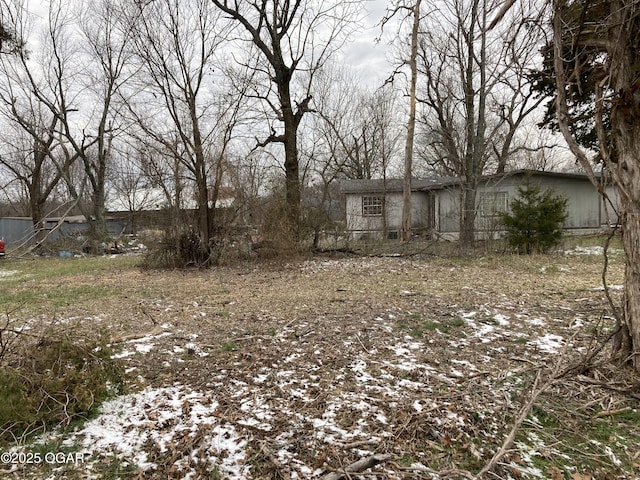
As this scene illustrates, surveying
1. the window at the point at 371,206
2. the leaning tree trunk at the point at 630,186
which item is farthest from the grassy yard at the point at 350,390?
the window at the point at 371,206

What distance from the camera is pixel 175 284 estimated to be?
28.9 ft

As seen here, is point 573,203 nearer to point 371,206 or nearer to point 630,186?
point 371,206

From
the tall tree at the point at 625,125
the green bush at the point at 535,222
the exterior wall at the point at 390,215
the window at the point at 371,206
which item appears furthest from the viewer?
the window at the point at 371,206

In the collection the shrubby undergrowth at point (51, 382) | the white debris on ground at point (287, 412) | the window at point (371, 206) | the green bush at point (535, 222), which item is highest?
the window at point (371, 206)

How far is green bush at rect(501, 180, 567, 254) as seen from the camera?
11.6m

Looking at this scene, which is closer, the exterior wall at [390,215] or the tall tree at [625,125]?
the tall tree at [625,125]

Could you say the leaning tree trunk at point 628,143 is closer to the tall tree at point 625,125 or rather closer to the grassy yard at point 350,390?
the tall tree at point 625,125

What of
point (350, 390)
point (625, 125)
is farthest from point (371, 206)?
point (350, 390)

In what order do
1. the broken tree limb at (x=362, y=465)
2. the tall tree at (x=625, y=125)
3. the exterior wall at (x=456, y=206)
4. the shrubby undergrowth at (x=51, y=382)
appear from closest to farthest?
the broken tree limb at (x=362, y=465), the shrubby undergrowth at (x=51, y=382), the tall tree at (x=625, y=125), the exterior wall at (x=456, y=206)

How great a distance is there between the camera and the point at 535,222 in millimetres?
11727

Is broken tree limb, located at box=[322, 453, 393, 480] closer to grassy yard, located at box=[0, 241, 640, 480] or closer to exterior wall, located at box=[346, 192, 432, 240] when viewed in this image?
grassy yard, located at box=[0, 241, 640, 480]

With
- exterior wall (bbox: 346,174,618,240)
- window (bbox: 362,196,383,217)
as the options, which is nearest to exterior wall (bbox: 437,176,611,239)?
exterior wall (bbox: 346,174,618,240)

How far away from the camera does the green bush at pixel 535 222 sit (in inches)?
458

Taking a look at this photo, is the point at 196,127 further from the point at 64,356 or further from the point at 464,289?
the point at 64,356
